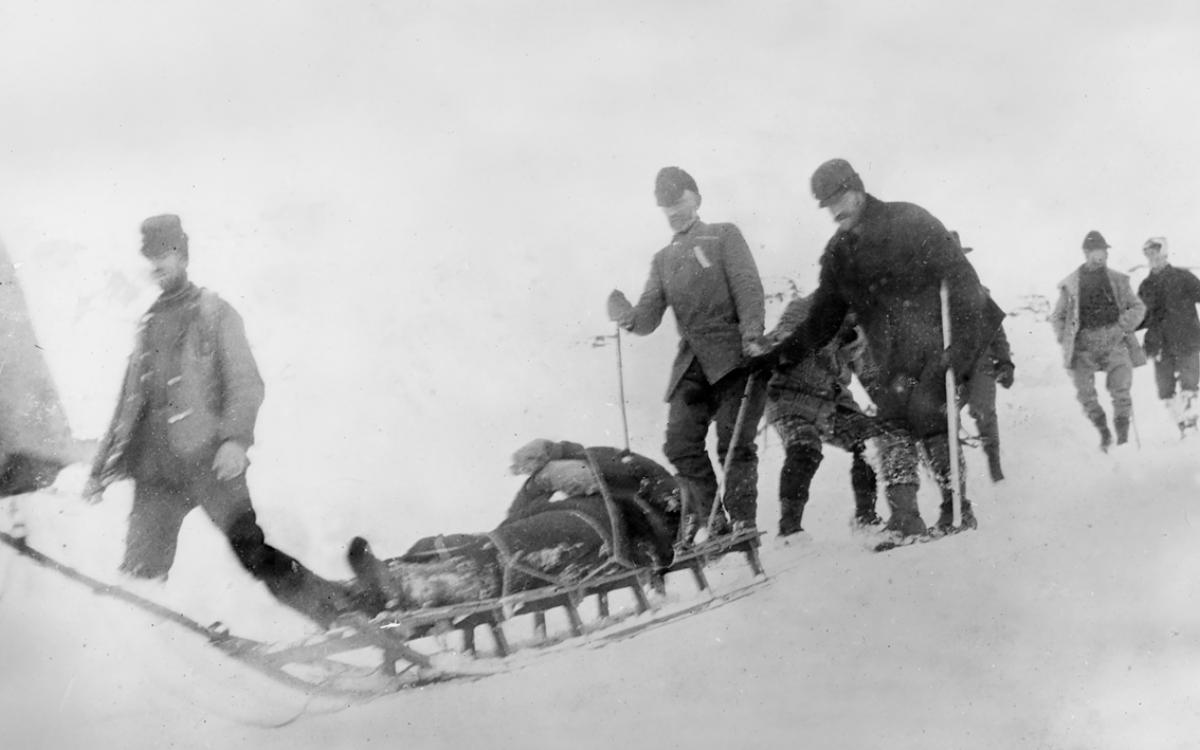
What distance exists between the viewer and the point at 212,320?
372cm

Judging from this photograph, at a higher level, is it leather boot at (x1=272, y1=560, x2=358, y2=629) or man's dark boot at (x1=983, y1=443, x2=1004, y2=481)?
man's dark boot at (x1=983, y1=443, x2=1004, y2=481)

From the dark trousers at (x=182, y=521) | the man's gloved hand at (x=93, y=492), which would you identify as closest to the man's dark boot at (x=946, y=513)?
the dark trousers at (x=182, y=521)

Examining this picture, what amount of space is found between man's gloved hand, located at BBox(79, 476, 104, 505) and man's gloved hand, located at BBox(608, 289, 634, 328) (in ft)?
4.80

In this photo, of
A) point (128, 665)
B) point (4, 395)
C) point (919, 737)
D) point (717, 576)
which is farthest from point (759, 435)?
point (4, 395)

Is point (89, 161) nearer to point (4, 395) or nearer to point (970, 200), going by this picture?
point (4, 395)

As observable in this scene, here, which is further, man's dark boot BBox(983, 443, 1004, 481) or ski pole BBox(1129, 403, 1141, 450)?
ski pole BBox(1129, 403, 1141, 450)

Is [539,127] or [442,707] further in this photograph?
[539,127]

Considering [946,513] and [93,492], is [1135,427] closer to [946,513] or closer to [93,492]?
[946,513]

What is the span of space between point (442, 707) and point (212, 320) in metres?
1.22

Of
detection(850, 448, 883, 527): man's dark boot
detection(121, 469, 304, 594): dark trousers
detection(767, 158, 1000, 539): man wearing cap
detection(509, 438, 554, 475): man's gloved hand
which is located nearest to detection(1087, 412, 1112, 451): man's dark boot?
detection(767, 158, 1000, 539): man wearing cap

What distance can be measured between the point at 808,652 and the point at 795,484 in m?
0.47

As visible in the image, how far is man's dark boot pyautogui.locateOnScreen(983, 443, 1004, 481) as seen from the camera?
389 cm

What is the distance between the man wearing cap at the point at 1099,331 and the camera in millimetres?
4035

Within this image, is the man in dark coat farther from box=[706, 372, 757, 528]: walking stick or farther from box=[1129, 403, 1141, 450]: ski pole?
box=[1129, 403, 1141, 450]: ski pole
